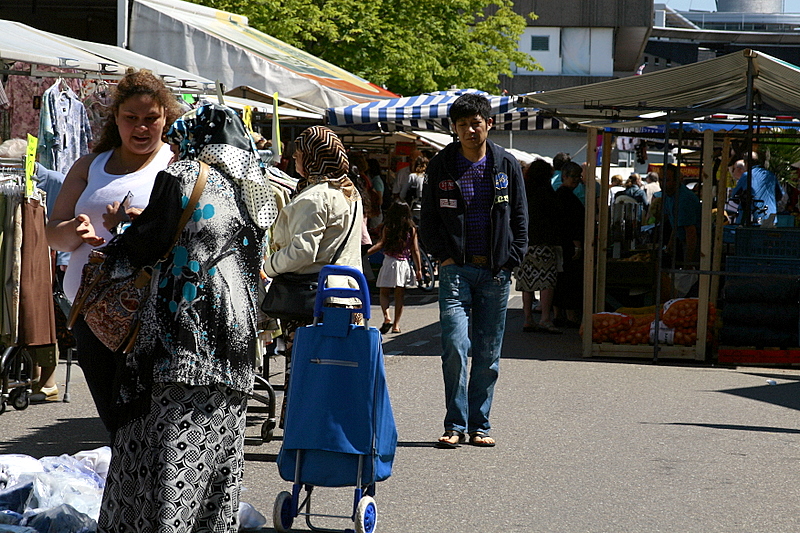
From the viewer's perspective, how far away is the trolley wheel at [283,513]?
486 cm

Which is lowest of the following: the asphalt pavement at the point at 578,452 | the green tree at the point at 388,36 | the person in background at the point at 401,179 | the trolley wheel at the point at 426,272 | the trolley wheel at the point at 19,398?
the asphalt pavement at the point at 578,452

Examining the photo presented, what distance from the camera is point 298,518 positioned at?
17.2ft

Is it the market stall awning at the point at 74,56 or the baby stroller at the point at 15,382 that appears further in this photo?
the market stall awning at the point at 74,56

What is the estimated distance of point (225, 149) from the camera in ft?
13.6

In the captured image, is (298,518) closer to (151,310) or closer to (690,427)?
(151,310)

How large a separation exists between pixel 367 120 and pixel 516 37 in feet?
71.7

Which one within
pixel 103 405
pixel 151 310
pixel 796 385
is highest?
pixel 151 310

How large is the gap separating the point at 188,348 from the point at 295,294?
8.72 ft

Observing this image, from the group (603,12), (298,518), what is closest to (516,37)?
(603,12)

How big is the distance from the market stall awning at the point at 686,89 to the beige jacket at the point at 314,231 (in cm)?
476

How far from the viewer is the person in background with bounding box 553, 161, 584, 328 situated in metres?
13.1

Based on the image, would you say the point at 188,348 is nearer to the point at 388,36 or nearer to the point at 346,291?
the point at 346,291

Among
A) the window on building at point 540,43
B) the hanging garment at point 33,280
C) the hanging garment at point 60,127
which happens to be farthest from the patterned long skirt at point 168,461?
the window on building at point 540,43

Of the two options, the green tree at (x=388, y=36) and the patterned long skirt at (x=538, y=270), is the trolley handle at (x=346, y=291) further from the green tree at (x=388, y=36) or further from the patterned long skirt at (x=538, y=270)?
the green tree at (x=388, y=36)
